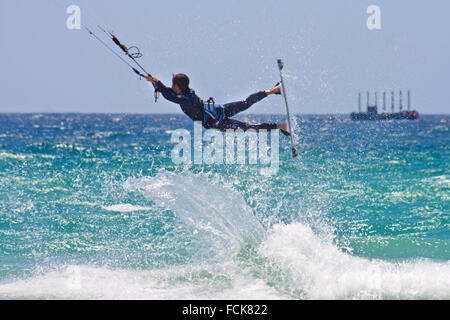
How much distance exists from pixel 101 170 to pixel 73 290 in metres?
15.7

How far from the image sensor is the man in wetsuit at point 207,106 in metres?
8.73

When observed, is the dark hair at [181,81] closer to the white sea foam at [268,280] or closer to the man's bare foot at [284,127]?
the man's bare foot at [284,127]

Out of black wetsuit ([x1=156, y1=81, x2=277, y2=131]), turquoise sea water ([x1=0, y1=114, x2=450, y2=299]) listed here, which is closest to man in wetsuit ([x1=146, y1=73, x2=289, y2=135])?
black wetsuit ([x1=156, y1=81, x2=277, y2=131])

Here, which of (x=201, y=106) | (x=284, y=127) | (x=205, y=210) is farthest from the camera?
(x=205, y=210)

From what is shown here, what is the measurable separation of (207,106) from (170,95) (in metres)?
0.73

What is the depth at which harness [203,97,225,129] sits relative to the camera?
9.05 metres

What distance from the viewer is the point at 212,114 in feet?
29.8

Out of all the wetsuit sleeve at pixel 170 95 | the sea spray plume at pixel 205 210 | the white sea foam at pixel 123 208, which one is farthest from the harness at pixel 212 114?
the white sea foam at pixel 123 208

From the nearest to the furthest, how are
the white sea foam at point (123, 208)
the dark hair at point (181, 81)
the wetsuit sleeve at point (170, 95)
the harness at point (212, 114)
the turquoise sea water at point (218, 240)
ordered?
1. the turquoise sea water at point (218, 240)
2. the wetsuit sleeve at point (170, 95)
3. the dark hair at point (181, 81)
4. the harness at point (212, 114)
5. the white sea foam at point (123, 208)

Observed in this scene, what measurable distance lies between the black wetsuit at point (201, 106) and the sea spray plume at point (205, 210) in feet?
5.59

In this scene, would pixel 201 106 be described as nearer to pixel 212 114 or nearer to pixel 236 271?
pixel 212 114

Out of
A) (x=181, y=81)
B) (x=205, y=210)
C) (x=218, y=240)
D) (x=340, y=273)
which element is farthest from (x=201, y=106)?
(x=340, y=273)

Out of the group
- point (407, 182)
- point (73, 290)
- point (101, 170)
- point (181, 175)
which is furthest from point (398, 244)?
point (101, 170)
